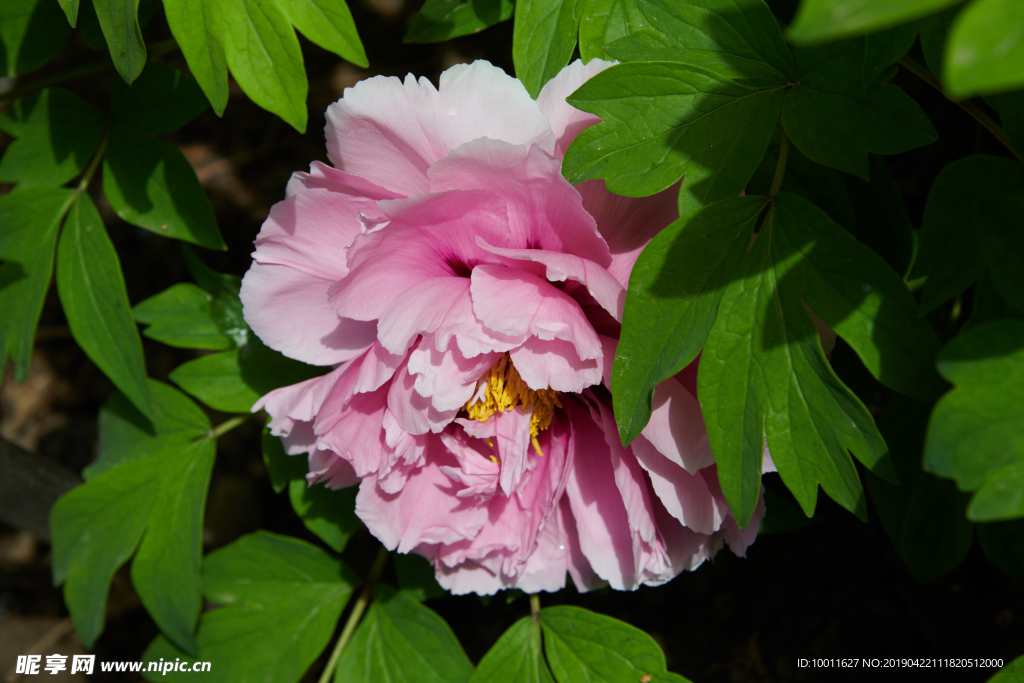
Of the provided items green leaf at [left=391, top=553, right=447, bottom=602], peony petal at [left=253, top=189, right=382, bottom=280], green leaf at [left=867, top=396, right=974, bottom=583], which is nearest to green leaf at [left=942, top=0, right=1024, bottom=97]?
peony petal at [left=253, top=189, right=382, bottom=280]

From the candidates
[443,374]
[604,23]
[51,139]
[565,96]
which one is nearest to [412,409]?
[443,374]

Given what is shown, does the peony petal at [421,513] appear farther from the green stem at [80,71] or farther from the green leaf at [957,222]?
the green stem at [80,71]

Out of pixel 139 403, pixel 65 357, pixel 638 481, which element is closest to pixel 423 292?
pixel 638 481

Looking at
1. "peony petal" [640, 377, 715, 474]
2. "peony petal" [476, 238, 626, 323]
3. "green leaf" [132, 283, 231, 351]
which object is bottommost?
"green leaf" [132, 283, 231, 351]

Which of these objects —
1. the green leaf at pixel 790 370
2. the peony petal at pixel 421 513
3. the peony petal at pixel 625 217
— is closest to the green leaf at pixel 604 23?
the peony petal at pixel 625 217

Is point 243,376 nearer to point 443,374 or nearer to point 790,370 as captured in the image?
point 443,374

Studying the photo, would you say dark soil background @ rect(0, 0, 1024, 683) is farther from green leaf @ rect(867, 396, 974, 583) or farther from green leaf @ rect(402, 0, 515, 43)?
green leaf @ rect(402, 0, 515, 43)

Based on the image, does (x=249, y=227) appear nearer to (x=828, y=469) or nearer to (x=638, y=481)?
(x=638, y=481)
